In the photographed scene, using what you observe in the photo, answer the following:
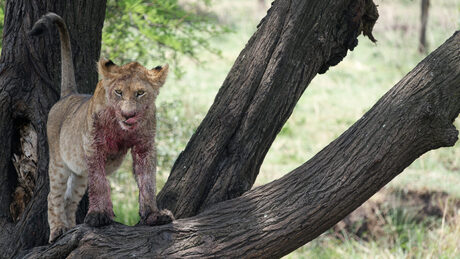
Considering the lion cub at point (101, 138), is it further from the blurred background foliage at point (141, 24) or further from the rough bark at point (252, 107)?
the blurred background foliage at point (141, 24)

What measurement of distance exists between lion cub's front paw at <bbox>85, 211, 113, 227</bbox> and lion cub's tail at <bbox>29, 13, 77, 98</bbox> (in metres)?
1.13

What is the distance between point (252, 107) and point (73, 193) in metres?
1.38

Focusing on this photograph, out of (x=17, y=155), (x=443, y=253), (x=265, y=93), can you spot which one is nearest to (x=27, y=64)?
(x=17, y=155)

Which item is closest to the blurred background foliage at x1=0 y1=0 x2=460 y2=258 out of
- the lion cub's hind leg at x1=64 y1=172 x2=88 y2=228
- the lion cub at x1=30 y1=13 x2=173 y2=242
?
the lion cub at x1=30 y1=13 x2=173 y2=242

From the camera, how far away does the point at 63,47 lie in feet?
14.5

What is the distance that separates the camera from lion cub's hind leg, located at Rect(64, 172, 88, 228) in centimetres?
438

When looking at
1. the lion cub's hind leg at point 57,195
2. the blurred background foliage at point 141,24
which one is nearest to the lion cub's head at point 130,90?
the lion cub's hind leg at point 57,195

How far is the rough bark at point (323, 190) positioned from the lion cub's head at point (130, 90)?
73cm

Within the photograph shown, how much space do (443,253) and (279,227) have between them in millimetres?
3083

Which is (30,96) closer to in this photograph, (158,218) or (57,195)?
(57,195)

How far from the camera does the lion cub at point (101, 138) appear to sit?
340 centimetres

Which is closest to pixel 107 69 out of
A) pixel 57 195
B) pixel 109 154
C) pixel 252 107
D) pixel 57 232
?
pixel 109 154

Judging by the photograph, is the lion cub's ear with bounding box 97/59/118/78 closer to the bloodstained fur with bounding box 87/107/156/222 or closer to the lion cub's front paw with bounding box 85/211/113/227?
the bloodstained fur with bounding box 87/107/156/222

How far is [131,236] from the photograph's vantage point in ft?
12.2
